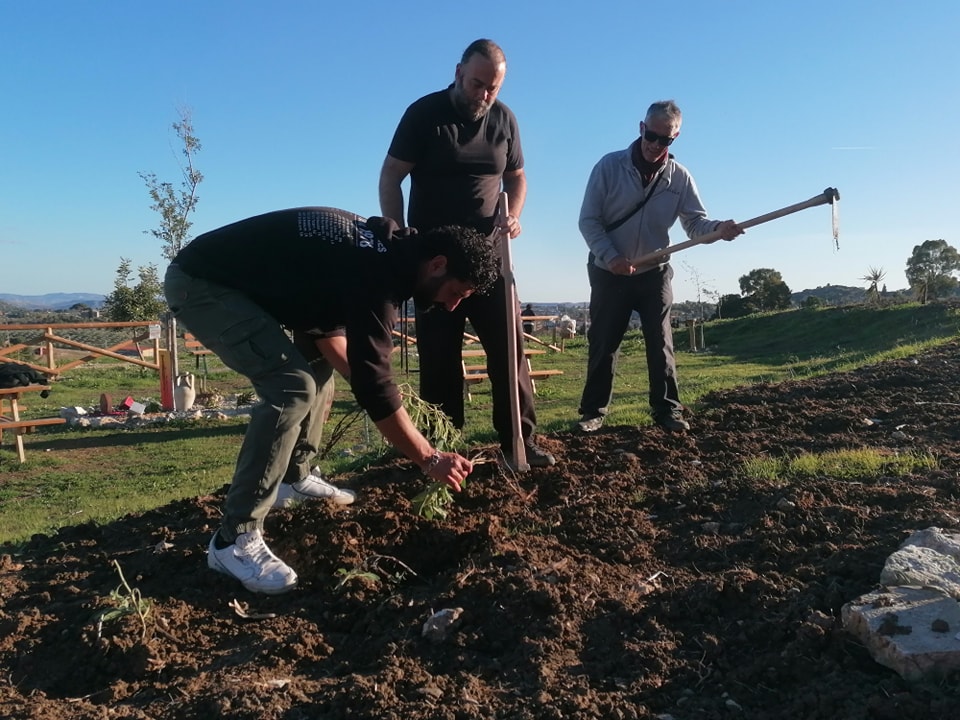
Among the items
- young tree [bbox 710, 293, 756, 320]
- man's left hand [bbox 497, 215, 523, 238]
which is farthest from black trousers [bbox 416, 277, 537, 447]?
young tree [bbox 710, 293, 756, 320]

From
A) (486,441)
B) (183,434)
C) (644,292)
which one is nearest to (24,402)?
(183,434)

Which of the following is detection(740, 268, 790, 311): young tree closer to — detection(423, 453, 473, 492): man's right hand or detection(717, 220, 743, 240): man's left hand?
detection(717, 220, 743, 240): man's left hand

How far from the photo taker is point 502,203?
4.50 m

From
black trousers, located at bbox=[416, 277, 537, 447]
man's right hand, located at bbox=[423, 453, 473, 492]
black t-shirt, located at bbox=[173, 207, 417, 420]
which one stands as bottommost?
man's right hand, located at bbox=[423, 453, 473, 492]

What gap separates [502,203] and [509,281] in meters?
0.47

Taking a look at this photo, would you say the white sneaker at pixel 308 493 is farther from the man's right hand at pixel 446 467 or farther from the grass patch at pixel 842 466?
the grass patch at pixel 842 466

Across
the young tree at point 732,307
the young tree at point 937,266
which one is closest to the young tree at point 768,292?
the young tree at point 732,307

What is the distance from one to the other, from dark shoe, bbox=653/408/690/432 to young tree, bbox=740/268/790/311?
3243 cm

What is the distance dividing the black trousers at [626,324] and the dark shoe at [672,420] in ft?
0.11

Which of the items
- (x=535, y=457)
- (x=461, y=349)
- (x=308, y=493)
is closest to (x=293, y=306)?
(x=308, y=493)

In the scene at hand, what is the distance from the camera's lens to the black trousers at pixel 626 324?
5.52 meters

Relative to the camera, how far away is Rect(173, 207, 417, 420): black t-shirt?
293 centimetres

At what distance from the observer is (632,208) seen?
552 cm

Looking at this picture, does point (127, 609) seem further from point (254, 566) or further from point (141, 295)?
point (141, 295)
